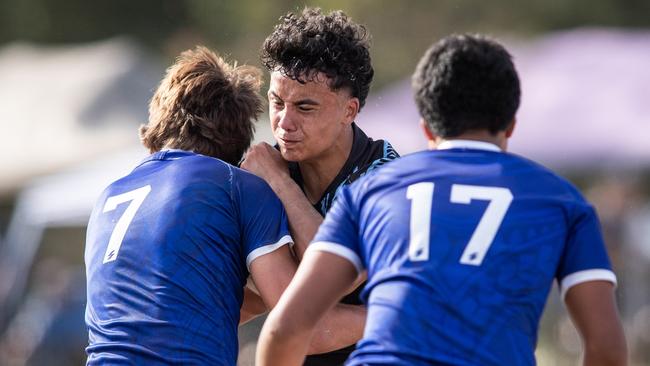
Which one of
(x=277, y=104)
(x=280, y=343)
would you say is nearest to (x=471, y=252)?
(x=280, y=343)

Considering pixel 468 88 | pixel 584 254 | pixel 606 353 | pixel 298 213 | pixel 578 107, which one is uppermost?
pixel 468 88

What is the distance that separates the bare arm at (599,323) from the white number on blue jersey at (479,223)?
309 millimetres

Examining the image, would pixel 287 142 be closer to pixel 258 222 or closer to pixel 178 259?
pixel 258 222

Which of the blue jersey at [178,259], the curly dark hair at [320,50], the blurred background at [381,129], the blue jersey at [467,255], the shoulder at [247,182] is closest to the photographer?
the blue jersey at [467,255]

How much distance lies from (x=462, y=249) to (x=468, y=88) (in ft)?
1.70

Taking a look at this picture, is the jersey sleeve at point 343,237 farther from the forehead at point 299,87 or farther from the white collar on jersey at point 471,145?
the forehead at point 299,87

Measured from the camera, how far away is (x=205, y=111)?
5316mm

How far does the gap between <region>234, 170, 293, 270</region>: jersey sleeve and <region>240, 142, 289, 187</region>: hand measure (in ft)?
2.13

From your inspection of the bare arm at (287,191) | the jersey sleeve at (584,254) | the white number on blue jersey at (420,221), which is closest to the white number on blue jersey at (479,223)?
the white number on blue jersey at (420,221)

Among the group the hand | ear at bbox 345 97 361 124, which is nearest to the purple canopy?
ear at bbox 345 97 361 124

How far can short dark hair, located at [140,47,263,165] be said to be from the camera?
17.4 feet

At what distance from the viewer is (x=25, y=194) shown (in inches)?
719

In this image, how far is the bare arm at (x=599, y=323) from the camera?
4.00 metres

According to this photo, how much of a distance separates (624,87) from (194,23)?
13973 mm
